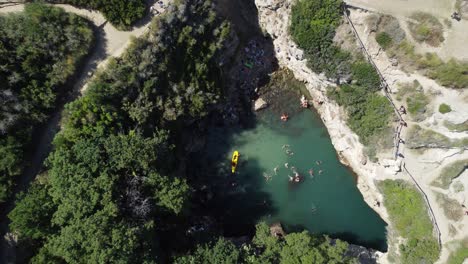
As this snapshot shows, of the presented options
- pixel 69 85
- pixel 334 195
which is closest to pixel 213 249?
pixel 334 195

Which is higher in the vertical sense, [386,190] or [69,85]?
[69,85]

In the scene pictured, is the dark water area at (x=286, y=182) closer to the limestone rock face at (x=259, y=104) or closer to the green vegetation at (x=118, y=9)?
the limestone rock face at (x=259, y=104)

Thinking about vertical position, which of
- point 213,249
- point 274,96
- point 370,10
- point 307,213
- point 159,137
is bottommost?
point 307,213

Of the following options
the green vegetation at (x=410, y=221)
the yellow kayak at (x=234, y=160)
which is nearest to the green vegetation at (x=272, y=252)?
the yellow kayak at (x=234, y=160)

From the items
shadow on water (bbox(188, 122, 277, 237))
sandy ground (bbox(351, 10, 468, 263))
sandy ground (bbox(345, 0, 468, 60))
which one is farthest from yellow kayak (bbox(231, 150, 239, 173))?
sandy ground (bbox(345, 0, 468, 60))

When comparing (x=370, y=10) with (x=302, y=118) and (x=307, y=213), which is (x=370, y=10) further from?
(x=307, y=213)

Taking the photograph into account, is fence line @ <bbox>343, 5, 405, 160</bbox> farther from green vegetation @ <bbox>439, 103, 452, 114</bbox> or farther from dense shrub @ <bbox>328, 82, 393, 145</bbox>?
green vegetation @ <bbox>439, 103, 452, 114</bbox>
